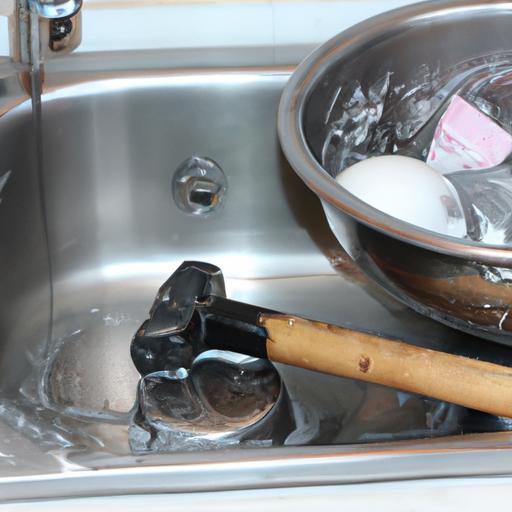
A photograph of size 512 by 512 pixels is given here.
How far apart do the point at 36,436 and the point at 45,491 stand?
0.43ft

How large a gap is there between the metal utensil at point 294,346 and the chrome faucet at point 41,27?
22 centimetres

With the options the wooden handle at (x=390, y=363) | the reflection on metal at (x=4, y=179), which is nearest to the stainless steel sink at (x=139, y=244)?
the reflection on metal at (x=4, y=179)

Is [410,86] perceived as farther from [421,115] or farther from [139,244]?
[139,244]

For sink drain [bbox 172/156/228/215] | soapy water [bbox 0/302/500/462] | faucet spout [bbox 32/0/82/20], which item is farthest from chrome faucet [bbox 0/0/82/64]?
soapy water [bbox 0/302/500/462]

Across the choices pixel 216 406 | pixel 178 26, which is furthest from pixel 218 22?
pixel 216 406

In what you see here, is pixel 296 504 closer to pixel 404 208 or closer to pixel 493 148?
pixel 404 208

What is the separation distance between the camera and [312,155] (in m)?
0.62

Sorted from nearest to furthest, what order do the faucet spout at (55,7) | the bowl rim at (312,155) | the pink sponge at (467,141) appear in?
the bowl rim at (312,155), the faucet spout at (55,7), the pink sponge at (467,141)

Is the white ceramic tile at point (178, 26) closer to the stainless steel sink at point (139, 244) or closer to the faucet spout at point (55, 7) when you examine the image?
the stainless steel sink at point (139, 244)

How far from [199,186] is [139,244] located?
0.08 metres

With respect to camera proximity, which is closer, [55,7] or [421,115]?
[55,7]

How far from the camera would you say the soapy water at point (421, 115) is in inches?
29.7

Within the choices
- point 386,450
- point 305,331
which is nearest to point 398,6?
point 305,331

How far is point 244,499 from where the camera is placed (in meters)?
0.44
